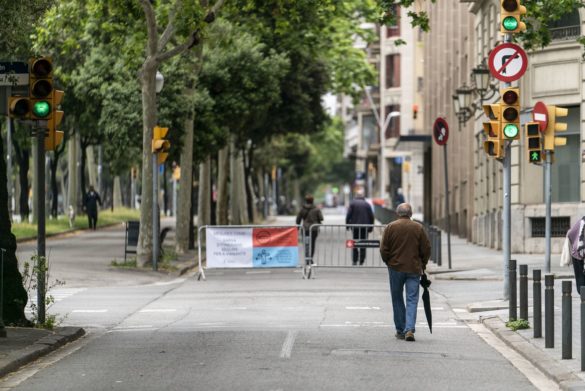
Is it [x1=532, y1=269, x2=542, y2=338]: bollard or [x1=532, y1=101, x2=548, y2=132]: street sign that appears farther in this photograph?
[x1=532, y1=101, x2=548, y2=132]: street sign

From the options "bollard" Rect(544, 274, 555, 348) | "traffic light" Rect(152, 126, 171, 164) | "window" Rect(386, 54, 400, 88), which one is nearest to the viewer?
"bollard" Rect(544, 274, 555, 348)

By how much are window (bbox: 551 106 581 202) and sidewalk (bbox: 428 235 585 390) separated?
5.50ft

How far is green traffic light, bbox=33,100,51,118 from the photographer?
16.4 meters

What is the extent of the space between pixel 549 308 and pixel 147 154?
1735cm

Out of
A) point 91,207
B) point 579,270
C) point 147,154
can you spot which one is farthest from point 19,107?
point 91,207

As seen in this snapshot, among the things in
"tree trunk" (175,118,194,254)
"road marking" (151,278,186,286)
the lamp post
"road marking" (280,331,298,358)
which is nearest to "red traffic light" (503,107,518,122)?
"road marking" (280,331,298,358)

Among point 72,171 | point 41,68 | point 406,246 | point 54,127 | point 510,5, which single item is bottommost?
point 406,246

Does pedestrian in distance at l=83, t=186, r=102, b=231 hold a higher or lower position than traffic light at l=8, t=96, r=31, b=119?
lower

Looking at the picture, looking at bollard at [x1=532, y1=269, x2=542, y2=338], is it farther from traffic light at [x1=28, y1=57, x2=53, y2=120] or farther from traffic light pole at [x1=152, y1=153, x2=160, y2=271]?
traffic light pole at [x1=152, y1=153, x2=160, y2=271]

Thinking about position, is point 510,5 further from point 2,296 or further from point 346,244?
point 346,244

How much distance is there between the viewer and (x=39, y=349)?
14.6 metres

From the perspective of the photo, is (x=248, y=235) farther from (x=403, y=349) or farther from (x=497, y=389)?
(x=497, y=389)

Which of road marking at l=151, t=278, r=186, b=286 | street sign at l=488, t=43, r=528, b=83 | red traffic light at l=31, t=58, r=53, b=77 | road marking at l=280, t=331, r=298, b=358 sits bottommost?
road marking at l=151, t=278, r=186, b=286

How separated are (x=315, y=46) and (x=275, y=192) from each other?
56477 millimetres
